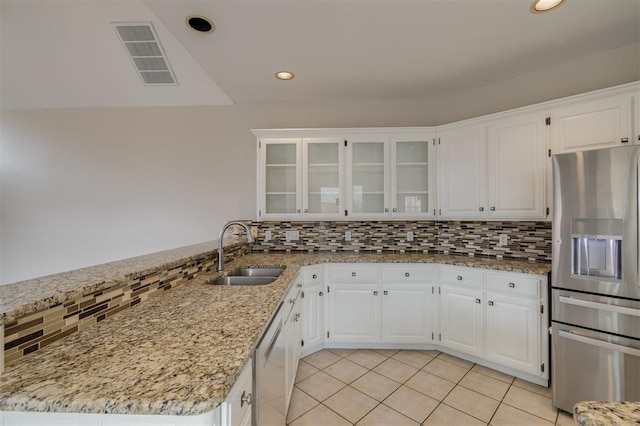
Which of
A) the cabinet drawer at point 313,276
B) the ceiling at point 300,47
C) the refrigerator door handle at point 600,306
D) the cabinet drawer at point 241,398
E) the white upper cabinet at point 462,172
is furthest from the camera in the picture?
the white upper cabinet at point 462,172

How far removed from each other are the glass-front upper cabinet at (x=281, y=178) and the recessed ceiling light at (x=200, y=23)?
116 cm

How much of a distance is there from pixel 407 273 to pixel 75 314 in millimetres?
2359

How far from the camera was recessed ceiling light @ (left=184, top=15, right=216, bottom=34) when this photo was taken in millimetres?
1769

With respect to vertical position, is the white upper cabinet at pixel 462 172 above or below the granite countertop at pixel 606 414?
above

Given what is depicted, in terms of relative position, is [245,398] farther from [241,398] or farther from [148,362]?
[148,362]

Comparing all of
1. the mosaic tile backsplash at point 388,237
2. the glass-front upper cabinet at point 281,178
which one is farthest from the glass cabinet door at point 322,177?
the mosaic tile backsplash at point 388,237

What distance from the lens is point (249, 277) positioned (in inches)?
78.6

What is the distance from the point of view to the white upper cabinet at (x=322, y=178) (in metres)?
2.89

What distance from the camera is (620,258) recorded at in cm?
161

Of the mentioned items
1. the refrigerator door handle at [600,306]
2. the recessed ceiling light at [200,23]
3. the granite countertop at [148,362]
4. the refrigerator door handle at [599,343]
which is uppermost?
the recessed ceiling light at [200,23]

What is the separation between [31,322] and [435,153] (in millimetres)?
3081

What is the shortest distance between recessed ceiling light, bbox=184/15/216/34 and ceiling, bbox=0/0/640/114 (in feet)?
0.13

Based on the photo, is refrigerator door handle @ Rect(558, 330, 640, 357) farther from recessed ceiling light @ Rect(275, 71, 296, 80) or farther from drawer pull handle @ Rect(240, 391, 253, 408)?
recessed ceiling light @ Rect(275, 71, 296, 80)

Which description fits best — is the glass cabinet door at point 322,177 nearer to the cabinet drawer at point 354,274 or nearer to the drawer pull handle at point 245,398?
the cabinet drawer at point 354,274
